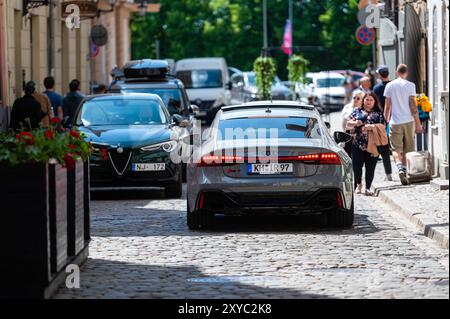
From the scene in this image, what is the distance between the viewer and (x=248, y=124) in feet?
51.9

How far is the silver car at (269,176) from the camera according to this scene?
1497 centimetres

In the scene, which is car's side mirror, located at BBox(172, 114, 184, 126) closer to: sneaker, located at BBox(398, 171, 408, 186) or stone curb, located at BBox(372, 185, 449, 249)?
sneaker, located at BBox(398, 171, 408, 186)

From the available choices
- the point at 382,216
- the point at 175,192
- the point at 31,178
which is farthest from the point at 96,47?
the point at 31,178

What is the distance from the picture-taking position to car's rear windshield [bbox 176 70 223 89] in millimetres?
51062

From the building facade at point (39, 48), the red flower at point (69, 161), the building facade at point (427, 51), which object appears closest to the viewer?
the red flower at point (69, 161)

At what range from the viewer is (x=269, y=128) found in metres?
15.6

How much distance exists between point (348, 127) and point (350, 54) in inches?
2647

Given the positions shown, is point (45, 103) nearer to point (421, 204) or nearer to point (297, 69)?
point (421, 204)

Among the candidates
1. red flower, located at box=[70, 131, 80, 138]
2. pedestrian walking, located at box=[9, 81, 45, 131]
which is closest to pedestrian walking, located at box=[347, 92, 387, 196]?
pedestrian walking, located at box=[9, 81, 45, 131]

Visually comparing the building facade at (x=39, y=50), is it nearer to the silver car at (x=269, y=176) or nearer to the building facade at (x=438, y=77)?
the building facade at (x=438, y=77)

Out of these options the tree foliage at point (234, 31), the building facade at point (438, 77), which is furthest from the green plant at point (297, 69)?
the tree foliage at point (234, 31)

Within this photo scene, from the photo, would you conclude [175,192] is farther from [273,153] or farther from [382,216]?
[273,153]

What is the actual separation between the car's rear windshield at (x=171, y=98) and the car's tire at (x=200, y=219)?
11171mm

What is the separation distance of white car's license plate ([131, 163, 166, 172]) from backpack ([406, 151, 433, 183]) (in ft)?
11.9
